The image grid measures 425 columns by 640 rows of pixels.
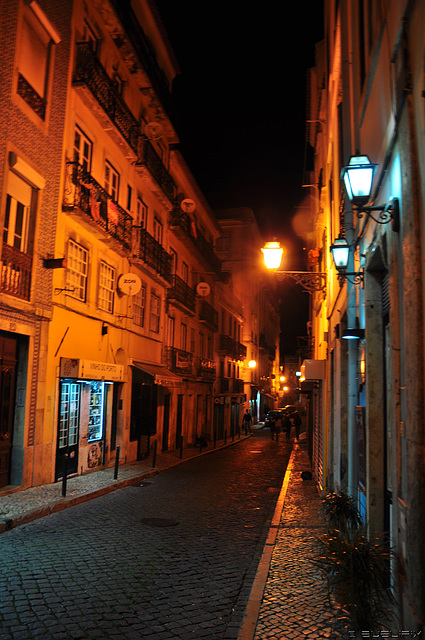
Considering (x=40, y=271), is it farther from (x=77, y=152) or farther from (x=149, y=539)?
(x=149, y=539)

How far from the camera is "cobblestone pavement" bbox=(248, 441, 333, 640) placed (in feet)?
15.9

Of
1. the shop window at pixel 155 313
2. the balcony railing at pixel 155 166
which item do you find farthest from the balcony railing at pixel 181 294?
the balcony railing at pixel 155 166

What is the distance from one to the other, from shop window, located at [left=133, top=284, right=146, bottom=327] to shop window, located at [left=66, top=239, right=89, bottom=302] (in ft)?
15.1

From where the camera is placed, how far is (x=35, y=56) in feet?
42.4

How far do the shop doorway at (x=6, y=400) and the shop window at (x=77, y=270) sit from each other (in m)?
2.78

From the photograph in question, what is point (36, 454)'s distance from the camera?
12477mm

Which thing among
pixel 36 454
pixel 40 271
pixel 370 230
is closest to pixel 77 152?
pixel 40 271

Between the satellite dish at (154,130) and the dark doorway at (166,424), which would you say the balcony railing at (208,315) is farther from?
the satellite dish at (154,130)

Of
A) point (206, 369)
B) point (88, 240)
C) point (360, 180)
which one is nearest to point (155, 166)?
point (88, 240)

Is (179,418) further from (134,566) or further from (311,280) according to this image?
(134,566)

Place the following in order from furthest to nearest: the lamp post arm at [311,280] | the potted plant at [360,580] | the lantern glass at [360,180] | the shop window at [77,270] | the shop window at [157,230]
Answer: the shop window at [157,230] < the shop window at [77,270] < the lamp post arm at [311,280] < the lantern glass at [360,180] < the potted plant at [360,580]

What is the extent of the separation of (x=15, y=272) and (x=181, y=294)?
48.9 ft

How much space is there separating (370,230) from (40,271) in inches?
353

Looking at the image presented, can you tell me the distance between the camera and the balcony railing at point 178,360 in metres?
24.8
